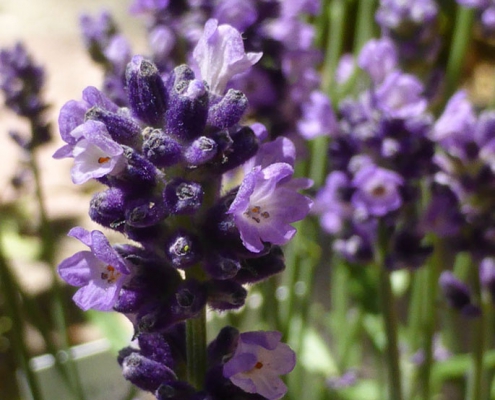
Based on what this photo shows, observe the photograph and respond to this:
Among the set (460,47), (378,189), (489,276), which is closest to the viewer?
(378,189)

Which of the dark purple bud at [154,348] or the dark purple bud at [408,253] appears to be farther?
the dark purple bud at [408,253]

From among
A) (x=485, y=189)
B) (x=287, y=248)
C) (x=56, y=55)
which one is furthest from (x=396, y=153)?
(x=56, y=55)

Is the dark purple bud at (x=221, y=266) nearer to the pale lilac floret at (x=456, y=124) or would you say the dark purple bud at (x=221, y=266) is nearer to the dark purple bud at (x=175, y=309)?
the dark purple bud at (x=175, y=309)

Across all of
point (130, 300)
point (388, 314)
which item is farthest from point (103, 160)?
point (388, 314)

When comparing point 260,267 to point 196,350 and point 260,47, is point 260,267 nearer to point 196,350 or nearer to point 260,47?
point 196,350

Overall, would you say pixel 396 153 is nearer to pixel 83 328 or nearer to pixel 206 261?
pixel 206 261

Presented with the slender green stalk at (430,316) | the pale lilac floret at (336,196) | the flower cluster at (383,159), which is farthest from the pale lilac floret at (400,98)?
the slender green stalk at (430,316)
